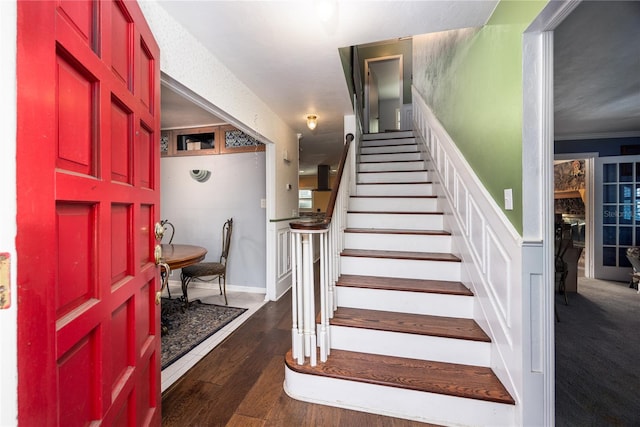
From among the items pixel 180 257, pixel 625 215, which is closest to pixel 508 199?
pixel 180 257

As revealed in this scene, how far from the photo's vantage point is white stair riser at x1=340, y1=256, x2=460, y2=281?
2027 mm

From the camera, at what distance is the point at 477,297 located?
170 centimetres

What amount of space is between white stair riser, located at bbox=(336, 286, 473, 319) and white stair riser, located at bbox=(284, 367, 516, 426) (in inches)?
21.5

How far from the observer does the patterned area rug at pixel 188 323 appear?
7.04 ft

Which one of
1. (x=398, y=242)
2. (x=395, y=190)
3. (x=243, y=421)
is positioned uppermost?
(x=395, y=190)

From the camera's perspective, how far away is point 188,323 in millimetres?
2623

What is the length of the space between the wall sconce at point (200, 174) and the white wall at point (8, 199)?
336cm

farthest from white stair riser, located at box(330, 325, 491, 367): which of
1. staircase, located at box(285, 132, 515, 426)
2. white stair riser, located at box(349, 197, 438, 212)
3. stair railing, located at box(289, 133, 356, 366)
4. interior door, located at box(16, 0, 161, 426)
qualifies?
white stair riser, located at box(349, 197, 438, 212)

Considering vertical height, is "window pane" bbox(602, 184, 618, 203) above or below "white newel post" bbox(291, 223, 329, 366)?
above

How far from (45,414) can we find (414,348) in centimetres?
166

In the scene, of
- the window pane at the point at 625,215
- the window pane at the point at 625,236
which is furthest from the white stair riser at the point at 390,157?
the window pane at the point at 625,236

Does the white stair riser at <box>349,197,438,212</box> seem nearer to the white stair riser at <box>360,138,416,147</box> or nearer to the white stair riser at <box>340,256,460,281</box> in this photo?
the white stair riser at <box>340,256,460,281</box>

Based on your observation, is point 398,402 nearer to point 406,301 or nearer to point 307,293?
point 406,301

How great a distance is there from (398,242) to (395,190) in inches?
37.0
